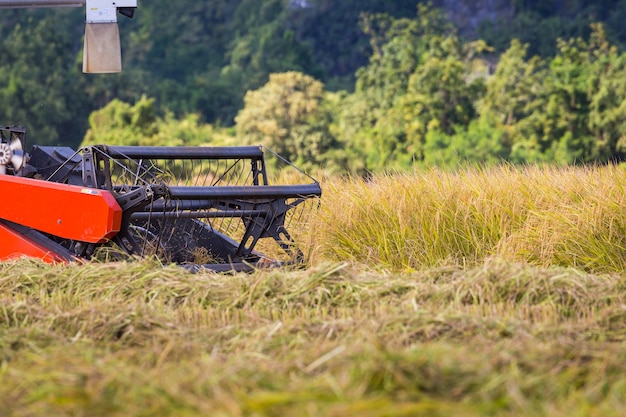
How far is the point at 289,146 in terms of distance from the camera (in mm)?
35188

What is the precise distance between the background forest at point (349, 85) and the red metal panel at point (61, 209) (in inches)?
442

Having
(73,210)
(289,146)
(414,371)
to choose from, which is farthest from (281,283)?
(289,146)

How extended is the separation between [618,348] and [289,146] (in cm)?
3114

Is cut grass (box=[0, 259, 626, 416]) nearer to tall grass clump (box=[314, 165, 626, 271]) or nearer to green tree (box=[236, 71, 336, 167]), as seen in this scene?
tall grass clump (box=[314, 165, 626, 271])

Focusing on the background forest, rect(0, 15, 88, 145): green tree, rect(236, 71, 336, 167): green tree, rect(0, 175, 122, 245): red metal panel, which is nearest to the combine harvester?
rect(0, 175, 122, 245): red metal panel

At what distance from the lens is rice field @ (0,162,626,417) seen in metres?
3.50

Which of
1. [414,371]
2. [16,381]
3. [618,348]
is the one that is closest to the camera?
[414,371]

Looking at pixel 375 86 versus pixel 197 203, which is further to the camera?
pixel 375 86

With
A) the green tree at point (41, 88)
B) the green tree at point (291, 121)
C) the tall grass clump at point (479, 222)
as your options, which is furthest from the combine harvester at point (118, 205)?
the green tree at point (41, 88)

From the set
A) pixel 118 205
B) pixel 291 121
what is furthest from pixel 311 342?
pixel 291 121

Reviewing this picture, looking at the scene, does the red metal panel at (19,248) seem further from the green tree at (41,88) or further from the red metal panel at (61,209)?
the green tree at (41,88)

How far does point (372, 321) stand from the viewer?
4777 mm

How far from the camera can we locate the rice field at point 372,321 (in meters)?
3.50

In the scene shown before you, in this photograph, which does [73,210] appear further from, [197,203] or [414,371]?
[414,371]
